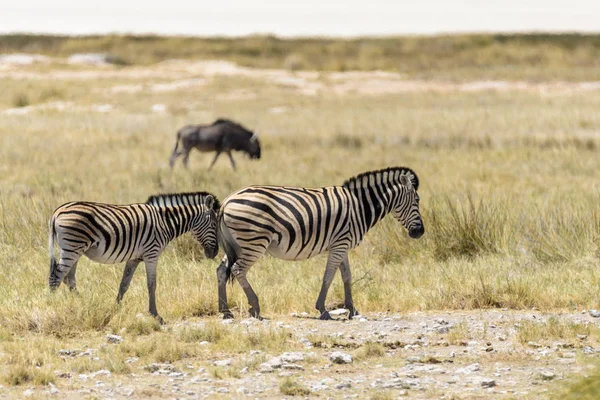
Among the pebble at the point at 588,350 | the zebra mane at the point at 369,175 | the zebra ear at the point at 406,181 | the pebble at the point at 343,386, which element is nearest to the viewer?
the pebble at the point at 343,386

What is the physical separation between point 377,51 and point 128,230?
63496mm

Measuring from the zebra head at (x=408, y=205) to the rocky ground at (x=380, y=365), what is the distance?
114cm

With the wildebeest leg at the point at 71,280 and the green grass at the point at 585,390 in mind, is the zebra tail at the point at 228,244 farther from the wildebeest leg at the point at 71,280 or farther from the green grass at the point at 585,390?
the green grass at the point at 585,390

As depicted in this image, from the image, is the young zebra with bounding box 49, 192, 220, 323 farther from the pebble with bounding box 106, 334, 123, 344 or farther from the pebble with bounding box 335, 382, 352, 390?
the pebble with bounding box 335, 382, 352, 390

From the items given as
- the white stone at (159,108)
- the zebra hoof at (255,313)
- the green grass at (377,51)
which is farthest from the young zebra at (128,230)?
the green grass at (377,51)

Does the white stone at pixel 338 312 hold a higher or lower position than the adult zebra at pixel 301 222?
lower

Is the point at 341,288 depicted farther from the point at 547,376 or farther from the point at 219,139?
the point at 219,139

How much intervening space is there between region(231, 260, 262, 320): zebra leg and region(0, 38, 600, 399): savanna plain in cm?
18

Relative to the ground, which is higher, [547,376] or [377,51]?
[377,51]

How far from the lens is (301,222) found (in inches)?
384

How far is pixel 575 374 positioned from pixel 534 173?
50.5 feet

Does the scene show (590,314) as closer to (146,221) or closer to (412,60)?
(146,221)

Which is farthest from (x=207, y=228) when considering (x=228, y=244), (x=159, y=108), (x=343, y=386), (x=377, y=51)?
(x=377, y=51)

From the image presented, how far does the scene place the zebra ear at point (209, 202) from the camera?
1017 cm
